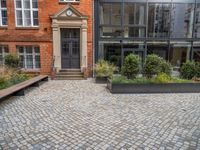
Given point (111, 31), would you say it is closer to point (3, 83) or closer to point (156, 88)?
point (156, 88)

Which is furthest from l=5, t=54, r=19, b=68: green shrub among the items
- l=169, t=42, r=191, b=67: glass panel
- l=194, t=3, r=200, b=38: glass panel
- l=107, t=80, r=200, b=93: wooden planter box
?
l=194, t=3, r=200, b=38: glass panel

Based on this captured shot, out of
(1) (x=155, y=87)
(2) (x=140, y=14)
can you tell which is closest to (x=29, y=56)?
(2) (x=140, y=14)

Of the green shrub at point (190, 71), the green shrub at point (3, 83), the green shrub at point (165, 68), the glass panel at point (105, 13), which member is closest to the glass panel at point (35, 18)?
the glass panel at point (105, 13)

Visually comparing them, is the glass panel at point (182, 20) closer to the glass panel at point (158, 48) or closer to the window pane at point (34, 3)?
the glass panel at point (158, 48)

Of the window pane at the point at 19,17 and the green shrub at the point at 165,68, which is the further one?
the window pane at the point at 19,17

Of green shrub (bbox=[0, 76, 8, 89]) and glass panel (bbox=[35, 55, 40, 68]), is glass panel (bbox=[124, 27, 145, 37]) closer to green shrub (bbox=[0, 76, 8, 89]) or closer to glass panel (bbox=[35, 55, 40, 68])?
glass panel (bbox=[35, 55, 40, 68])

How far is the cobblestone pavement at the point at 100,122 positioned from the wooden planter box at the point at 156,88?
626mm

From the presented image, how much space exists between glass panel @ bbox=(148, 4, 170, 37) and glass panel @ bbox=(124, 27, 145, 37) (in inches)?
23.1

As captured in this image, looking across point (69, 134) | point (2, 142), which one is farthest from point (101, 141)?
point (2, 142)

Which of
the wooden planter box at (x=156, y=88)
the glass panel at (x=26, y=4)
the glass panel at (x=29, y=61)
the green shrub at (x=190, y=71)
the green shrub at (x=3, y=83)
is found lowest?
the wooden planter box at (x=156, y=88)

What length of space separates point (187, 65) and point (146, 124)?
6.38 m

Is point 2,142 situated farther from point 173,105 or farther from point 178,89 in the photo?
point 178,89

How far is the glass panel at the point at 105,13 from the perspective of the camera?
42.8ft

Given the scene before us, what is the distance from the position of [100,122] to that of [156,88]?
14.7ft
